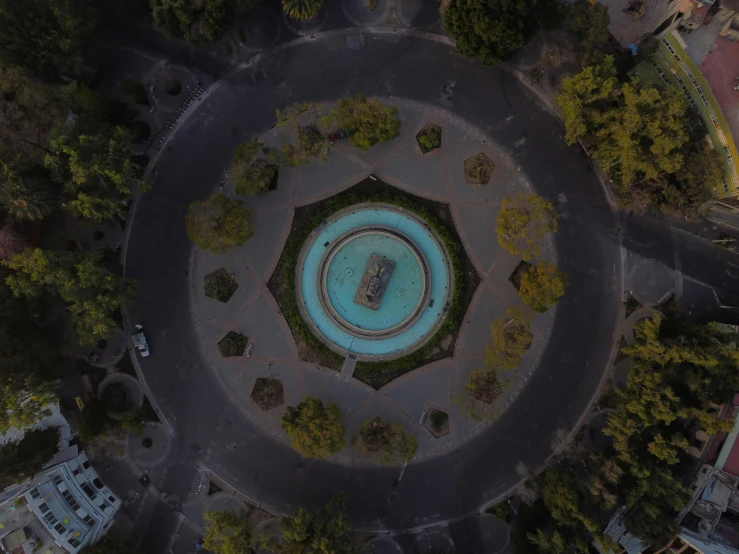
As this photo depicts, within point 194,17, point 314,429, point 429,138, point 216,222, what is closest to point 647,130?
point 429,138

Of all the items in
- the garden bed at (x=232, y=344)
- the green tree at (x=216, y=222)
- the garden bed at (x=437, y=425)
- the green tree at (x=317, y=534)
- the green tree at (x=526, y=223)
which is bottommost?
the green tree at (x=317, y=534)

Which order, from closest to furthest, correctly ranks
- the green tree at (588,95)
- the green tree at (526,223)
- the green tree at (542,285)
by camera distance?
the green tree at (588,95) < the green tree at (542,285) < the green tree at (526,223)

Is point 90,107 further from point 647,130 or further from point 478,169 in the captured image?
point 647,130

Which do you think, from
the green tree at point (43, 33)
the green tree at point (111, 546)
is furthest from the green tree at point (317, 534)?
the green tree at point (43, 33)

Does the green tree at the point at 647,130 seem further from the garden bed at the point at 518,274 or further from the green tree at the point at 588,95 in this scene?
the garden bed at the point at 518,274

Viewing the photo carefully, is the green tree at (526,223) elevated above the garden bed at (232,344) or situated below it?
above

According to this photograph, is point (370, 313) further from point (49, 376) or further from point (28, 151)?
point (28, 151)
